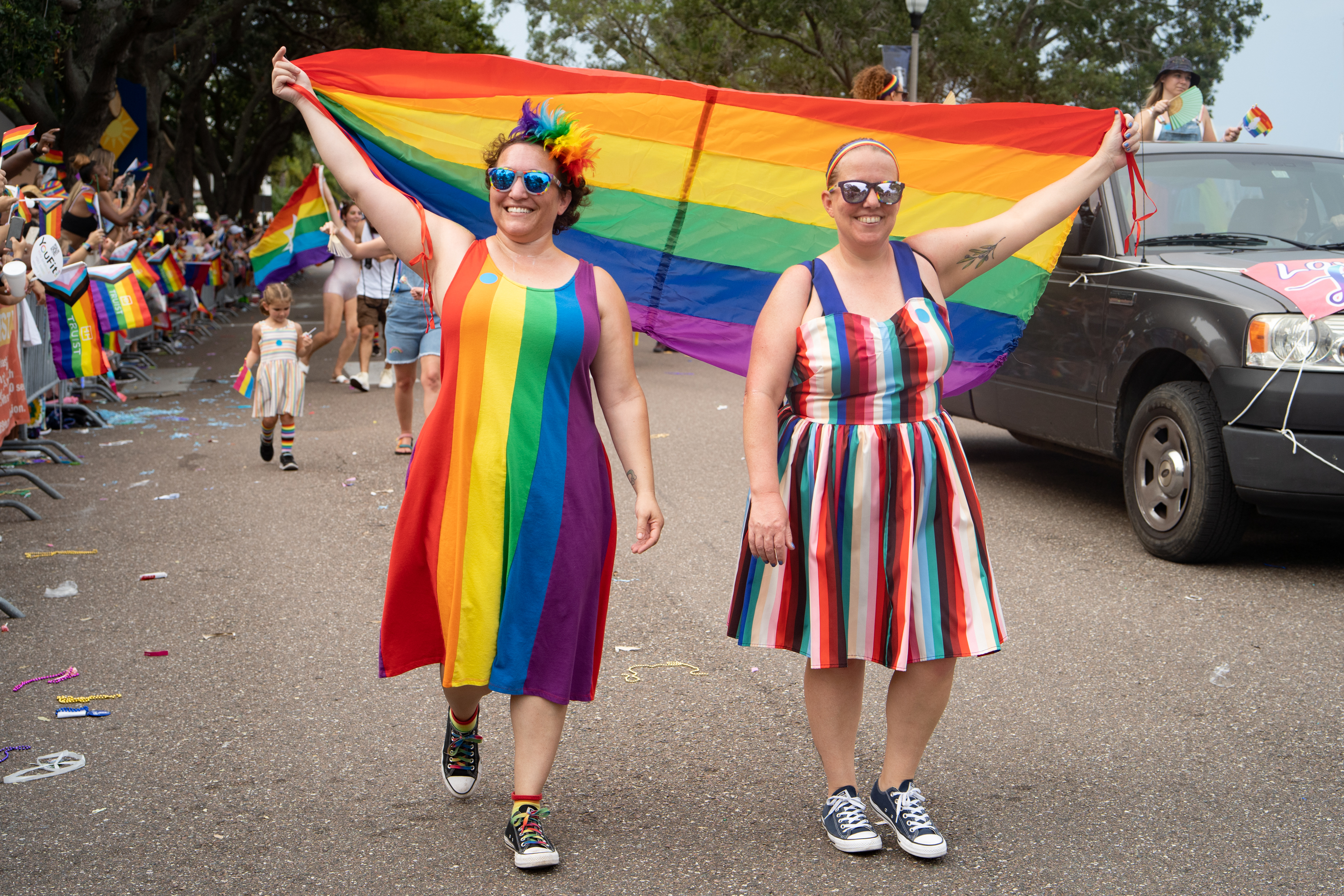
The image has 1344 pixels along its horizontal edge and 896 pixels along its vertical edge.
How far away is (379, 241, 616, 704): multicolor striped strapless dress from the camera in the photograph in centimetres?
340

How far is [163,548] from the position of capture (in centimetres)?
695

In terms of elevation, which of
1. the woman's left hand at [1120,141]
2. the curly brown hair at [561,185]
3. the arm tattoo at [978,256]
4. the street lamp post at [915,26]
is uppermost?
the street lamp post at [915,26]

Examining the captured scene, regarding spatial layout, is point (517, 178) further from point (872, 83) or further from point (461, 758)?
point (872, 83)

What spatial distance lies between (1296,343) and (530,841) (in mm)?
4281

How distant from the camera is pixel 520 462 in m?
3.41

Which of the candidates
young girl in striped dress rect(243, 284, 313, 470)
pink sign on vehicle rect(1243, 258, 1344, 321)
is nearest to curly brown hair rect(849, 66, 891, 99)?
pink sign on vehicle rect(1243, 258, 1344, 321)

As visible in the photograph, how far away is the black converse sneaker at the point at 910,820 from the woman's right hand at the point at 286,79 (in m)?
2.55

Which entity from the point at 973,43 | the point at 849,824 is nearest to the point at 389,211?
the point at 849,824

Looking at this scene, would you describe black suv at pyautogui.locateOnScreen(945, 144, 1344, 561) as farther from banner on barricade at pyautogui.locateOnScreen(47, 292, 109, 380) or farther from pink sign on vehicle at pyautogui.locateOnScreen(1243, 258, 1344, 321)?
banner on barricade at pyautogui.locateOnScreen(47, 292, 109, 380)

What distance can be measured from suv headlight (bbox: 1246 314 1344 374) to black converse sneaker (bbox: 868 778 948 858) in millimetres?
3320

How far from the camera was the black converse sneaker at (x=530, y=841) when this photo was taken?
11.0ft

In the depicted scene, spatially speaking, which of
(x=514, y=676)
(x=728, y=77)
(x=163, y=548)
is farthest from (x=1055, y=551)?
(x=728, y=77)

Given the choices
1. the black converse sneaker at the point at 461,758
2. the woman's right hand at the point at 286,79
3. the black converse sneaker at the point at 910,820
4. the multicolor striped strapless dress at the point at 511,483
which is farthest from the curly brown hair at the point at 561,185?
the black converse sneaker at the point at 910,820

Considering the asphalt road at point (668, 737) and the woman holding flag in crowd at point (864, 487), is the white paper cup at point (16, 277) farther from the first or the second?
the woman holding flag in crowd at point (864, 487)
